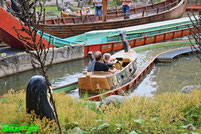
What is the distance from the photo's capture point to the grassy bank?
383 centimetres

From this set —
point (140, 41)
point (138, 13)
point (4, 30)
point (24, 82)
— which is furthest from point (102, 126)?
point (138, 13)

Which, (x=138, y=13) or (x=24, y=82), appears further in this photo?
(x=138, y=13)

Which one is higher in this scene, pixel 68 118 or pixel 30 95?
pixel 30 95

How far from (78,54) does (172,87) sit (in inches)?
239

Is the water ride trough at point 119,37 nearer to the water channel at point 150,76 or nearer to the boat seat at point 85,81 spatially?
the water channel at point 150,76

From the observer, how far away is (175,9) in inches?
879

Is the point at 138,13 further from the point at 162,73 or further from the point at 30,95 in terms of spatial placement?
the point at 30,95

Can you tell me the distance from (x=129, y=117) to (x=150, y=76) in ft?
21.0

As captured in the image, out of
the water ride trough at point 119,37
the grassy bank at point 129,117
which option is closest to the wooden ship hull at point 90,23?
the water ride trough at point 119,37

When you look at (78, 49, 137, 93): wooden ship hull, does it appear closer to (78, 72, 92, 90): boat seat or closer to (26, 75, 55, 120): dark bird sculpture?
(78, 72, 92, 90): boat seat

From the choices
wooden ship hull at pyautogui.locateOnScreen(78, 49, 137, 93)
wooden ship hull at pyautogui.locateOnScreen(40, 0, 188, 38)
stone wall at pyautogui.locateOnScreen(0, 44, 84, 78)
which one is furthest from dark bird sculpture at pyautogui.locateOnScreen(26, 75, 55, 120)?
wooden ship hull at pyautogui.locateOnScreen(40, 0, 188, 38)

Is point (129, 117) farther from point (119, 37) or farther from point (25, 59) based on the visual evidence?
point (119, 37)

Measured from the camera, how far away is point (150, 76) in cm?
1038

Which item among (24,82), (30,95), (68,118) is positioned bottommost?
(24,82)
